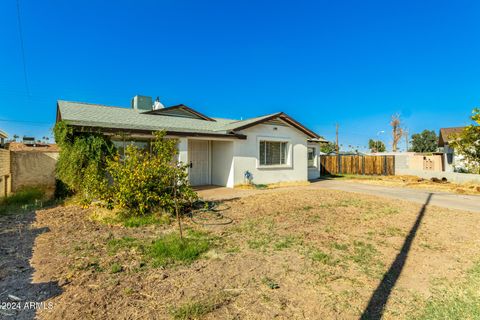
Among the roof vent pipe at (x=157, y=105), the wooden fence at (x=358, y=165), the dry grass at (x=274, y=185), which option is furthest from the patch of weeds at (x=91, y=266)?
the wooden fence at (x=358, y=165)

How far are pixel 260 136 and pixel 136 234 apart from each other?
31.3 feet

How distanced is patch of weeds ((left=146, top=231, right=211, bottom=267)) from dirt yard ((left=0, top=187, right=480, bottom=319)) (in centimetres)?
18

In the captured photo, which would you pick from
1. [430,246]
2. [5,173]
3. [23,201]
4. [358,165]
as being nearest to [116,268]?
[430,246]

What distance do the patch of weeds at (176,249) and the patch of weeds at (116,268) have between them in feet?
1.63

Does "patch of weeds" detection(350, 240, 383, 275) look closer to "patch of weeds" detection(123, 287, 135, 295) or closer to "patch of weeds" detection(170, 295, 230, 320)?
"patch of weeds" detection(170, 295, 230, 320)

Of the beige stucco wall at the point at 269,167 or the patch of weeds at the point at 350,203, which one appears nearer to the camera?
the patch of weeds at the point at 350,203

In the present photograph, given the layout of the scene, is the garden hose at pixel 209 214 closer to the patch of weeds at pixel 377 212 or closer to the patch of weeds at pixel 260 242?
the patch of weeds at pixel 260 242

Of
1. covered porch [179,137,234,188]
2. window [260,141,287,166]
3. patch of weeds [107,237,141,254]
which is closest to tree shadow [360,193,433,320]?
patch of weeds [107,237,141,254]

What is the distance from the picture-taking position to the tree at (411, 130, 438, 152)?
49500mm

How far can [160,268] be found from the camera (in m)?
3.95

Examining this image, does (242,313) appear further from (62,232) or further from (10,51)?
(10,51)

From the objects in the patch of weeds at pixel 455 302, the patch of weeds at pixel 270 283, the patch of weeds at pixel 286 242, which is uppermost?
the patch of weeds at pixel 286 242

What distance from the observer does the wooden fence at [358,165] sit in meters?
21.2

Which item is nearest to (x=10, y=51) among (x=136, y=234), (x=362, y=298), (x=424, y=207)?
(x=136, y=234)
